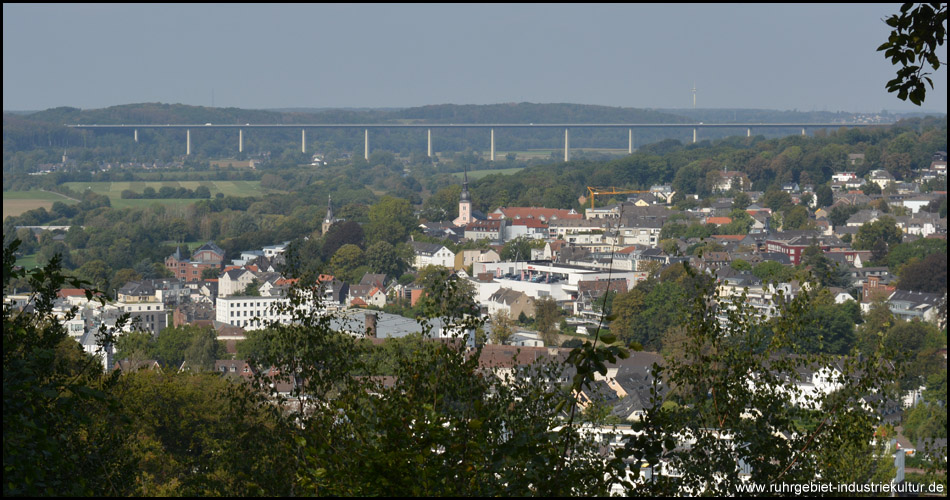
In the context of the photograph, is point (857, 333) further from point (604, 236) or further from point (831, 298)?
point (604, 236)

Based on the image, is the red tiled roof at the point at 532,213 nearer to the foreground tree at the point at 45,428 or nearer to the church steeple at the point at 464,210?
the church steeple at the point at 464,210

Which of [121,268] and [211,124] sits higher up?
[211,124]

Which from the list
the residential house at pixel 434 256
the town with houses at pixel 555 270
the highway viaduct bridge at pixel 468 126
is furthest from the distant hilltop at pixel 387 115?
the residential house at pixel 434 256

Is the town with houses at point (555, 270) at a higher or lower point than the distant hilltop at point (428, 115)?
lower

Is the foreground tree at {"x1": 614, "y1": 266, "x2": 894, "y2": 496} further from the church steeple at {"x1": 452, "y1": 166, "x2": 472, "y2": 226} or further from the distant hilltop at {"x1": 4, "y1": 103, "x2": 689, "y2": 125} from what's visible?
the distant hilltop at {"x1": 4, "y1": 103, "x2": 689, "y2": 125}

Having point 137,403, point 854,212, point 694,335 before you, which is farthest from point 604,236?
point 694,335

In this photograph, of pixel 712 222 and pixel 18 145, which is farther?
pixel 18 145
